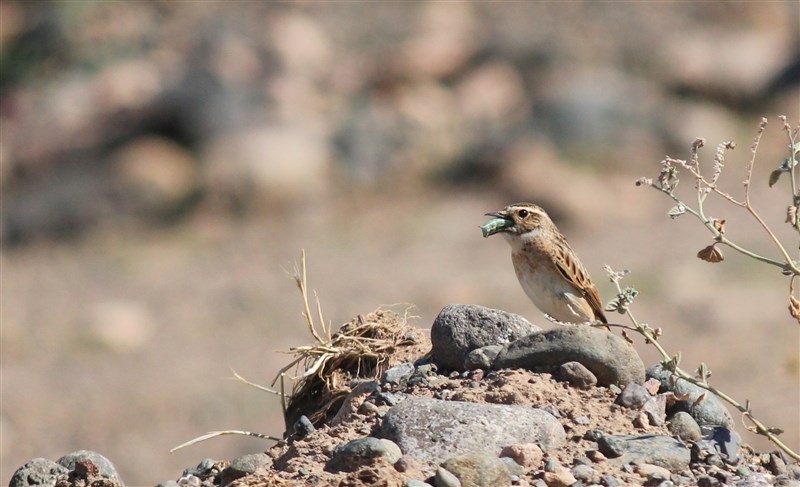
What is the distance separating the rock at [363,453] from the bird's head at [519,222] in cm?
298

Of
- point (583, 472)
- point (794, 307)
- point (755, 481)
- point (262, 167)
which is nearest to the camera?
point (583, 472)

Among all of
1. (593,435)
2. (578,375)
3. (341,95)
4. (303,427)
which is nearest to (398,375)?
(303,427)

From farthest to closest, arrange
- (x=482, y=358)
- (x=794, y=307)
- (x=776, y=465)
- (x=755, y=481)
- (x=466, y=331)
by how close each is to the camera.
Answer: (x=466, y=331) → (x=482, y=358) → (x=776, y=465) → (x=794, y=307) → (x=755, y=481)

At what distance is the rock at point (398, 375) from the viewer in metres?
6.77

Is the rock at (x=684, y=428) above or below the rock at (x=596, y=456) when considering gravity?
above

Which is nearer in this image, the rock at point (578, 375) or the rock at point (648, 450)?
the rock at point (648, 450)

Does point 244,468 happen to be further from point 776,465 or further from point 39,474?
point 776,465

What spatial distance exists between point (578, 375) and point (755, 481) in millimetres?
993

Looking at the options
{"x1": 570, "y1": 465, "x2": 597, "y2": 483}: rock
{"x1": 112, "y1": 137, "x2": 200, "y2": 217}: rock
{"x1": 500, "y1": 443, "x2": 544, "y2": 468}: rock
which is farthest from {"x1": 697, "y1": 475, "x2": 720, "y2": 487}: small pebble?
{"x1": 112, "y1": 137, "x2": 200, "y2": 217}: rock

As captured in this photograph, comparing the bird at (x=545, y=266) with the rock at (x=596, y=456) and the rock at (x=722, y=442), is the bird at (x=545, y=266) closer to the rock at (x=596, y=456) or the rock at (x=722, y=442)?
the rock at (x=722, y=442)

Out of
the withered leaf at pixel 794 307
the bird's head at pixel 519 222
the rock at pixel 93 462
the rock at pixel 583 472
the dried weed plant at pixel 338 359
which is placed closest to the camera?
the rock at pixel 583 472

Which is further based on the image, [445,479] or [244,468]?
[244,468]

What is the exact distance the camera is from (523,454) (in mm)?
5832

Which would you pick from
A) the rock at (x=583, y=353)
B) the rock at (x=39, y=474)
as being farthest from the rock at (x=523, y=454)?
the rock at (x=39, y=474)
